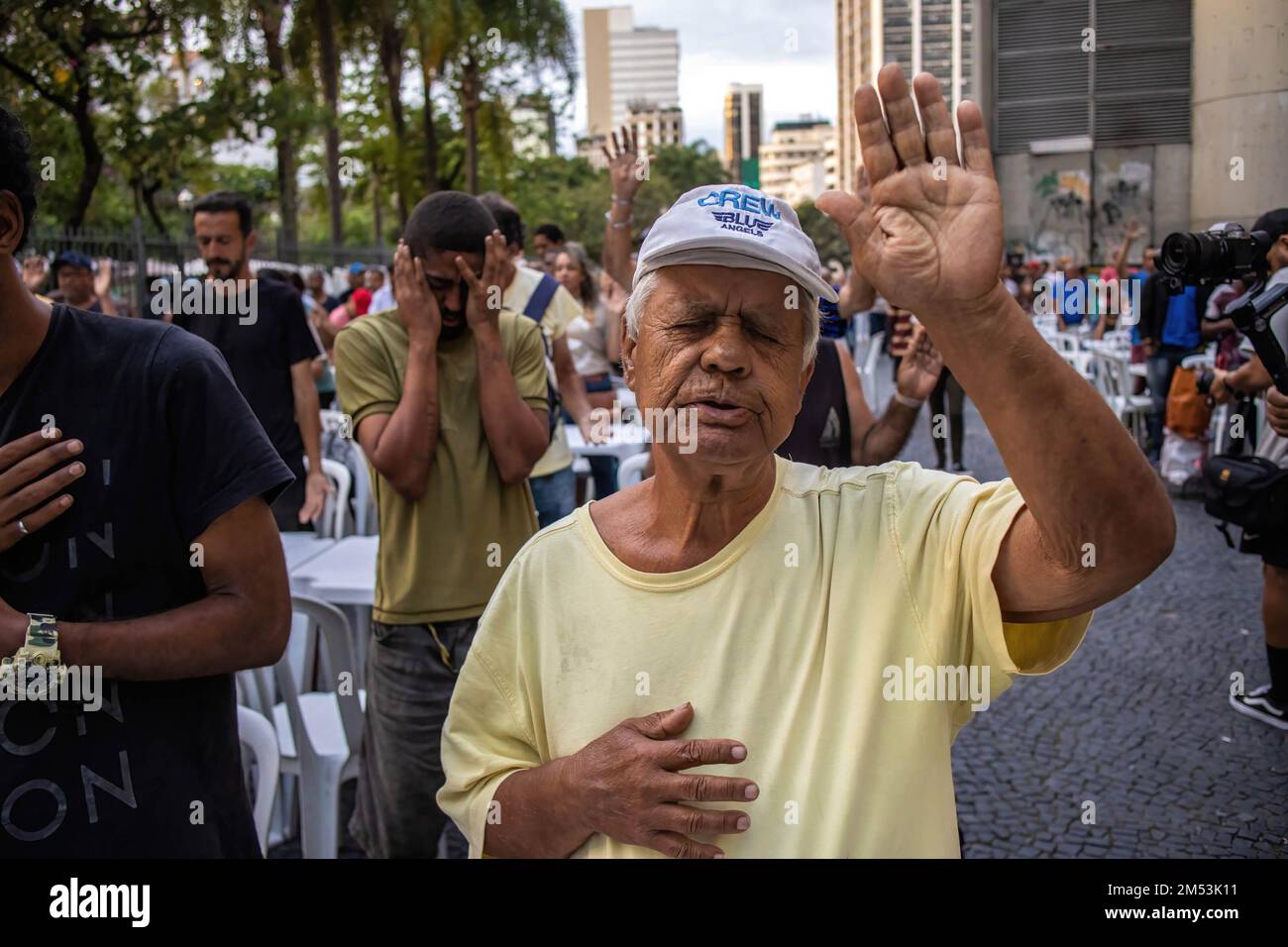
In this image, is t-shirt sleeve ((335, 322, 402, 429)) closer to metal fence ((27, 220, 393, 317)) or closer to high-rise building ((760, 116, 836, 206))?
metal fence ((27, 220, 393, 317))

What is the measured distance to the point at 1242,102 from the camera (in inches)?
229

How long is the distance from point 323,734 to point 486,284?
1.52 metres

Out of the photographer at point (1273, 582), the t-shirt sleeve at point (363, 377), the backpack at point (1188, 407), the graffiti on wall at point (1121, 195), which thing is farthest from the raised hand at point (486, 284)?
the graffiti on wall at point (1121, 195)

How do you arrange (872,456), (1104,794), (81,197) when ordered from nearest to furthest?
(872,456) → (1104,794) → (81,197)

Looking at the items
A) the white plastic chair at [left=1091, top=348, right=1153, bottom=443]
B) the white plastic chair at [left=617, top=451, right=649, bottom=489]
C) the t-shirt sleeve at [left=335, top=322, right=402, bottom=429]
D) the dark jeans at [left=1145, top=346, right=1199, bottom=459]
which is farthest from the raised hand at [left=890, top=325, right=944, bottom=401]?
the white plastic chair at [left=1091, top=348, right=1153, bottom=443]

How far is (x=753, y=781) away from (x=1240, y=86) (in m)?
5.20

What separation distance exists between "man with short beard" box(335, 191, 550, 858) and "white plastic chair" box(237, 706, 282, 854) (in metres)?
0.42

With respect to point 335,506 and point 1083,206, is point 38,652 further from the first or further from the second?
point 1083,206

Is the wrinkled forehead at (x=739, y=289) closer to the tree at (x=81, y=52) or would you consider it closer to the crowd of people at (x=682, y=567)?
the crowd of people at (x=682, y=567)

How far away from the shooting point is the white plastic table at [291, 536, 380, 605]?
417cm

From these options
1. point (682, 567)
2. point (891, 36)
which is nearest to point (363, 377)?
point (682, 567)

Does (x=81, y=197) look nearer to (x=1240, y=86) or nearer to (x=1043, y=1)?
(x=1240, y=86)
